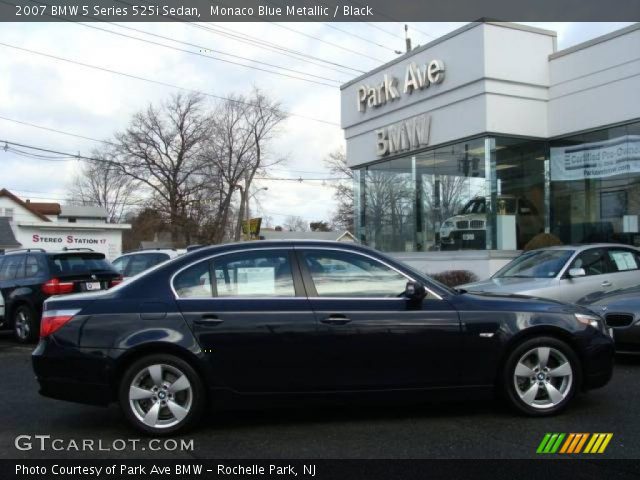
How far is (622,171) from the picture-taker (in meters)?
15.9

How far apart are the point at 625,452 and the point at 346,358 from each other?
2142mm

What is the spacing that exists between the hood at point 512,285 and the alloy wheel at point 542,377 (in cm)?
379

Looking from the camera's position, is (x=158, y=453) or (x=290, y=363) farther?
(x=290, y=363)

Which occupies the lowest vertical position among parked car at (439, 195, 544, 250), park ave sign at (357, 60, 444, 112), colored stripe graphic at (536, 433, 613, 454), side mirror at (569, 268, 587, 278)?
colored stripe graphic at (536, 433, 613, 454)

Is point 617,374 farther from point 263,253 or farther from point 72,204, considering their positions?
point 72,204

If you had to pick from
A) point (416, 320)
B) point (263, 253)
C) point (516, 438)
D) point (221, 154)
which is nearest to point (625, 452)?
point (516, 438)

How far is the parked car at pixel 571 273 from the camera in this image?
9.55 meters

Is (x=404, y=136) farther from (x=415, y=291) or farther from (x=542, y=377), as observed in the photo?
(x=415, y=291)

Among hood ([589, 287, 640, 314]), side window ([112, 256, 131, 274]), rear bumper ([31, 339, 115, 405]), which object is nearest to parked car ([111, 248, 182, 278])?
side window ([112, 256, 131, 274])

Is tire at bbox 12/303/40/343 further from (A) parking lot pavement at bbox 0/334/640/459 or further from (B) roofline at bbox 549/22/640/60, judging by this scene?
(B) roofline at bbox 549/22/640/60

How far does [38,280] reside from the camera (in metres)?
11.4

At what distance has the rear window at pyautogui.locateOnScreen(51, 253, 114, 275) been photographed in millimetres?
11532

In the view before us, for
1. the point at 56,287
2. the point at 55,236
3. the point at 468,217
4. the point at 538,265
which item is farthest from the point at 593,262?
the point at 55,236

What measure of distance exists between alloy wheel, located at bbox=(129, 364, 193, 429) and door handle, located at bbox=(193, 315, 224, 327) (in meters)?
0.41
